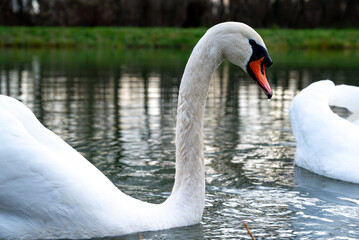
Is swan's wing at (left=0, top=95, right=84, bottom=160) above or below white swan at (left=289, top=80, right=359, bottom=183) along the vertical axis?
above

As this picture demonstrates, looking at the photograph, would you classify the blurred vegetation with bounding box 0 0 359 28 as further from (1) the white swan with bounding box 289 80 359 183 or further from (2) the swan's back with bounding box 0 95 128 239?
(2) the swan's back with bounding box 0 95 128 239

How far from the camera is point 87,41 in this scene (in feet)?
109

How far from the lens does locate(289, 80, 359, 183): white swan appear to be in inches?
235

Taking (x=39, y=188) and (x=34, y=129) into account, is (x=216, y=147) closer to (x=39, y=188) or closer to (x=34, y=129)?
(x=34, y=129)

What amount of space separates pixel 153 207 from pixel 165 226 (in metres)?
0.14

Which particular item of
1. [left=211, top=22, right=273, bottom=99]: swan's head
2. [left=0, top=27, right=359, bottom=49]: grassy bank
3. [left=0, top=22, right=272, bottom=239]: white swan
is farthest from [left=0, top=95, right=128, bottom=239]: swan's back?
[left=0, top=27, right=359, bottom=49]: grassy bank

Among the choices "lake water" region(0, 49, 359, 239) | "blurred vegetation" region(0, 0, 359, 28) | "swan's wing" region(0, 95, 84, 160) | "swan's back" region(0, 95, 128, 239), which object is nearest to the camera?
"swan's back" region(0, 95, 128, 239)

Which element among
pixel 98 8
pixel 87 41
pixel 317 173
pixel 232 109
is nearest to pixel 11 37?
pixel 87 41

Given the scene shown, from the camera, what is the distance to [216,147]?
25.1ft

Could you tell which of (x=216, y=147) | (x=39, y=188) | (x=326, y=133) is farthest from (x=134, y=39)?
(x=39, y=188)

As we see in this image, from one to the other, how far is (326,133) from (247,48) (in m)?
2.21

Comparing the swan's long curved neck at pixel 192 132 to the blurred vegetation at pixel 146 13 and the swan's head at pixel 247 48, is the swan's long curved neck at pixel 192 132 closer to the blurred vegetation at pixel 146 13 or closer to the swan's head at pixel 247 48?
the swan's head at pixel 247 48

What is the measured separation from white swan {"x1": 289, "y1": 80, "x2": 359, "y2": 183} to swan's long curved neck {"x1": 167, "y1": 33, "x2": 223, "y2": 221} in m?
1.98

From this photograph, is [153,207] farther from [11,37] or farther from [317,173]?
[11,37]
